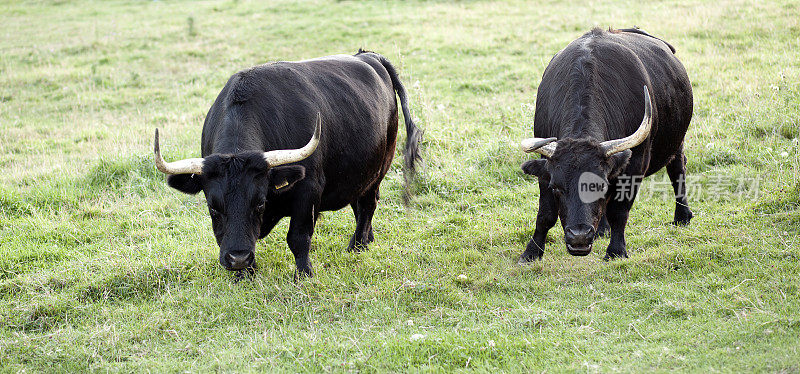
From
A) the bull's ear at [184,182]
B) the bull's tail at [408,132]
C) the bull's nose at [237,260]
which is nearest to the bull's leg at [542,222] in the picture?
the bull's tail at [408,132]

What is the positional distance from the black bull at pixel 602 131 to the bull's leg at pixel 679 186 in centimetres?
2

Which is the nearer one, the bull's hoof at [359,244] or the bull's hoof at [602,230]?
the bull's hoof at [359,244]

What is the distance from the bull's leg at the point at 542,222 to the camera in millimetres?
6578

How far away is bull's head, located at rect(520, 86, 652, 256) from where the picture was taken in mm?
5863

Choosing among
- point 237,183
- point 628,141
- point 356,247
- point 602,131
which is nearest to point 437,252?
point 356,247

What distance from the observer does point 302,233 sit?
6434 mm

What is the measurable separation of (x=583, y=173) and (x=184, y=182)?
3279mm

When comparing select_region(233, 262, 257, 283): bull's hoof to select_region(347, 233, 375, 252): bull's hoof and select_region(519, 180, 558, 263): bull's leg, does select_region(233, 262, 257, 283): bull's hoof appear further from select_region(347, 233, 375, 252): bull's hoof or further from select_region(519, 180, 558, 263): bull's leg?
select_region(519, 180, 558, 263): bull's leg

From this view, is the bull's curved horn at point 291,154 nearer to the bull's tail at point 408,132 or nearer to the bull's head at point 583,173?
the bull's head at point 583,173

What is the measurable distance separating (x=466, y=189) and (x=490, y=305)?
3.26 meters

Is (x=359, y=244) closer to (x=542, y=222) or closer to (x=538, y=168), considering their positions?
(x=542, y=222)

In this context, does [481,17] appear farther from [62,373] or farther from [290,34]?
[62,373]

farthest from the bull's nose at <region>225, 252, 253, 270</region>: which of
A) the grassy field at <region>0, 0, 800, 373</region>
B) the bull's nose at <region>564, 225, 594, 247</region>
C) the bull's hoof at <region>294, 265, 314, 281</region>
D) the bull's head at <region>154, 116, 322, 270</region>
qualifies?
the bull's nose at <region>564, 225, 594, 247</region>

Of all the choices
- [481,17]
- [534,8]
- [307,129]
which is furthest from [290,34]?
[307,129]
